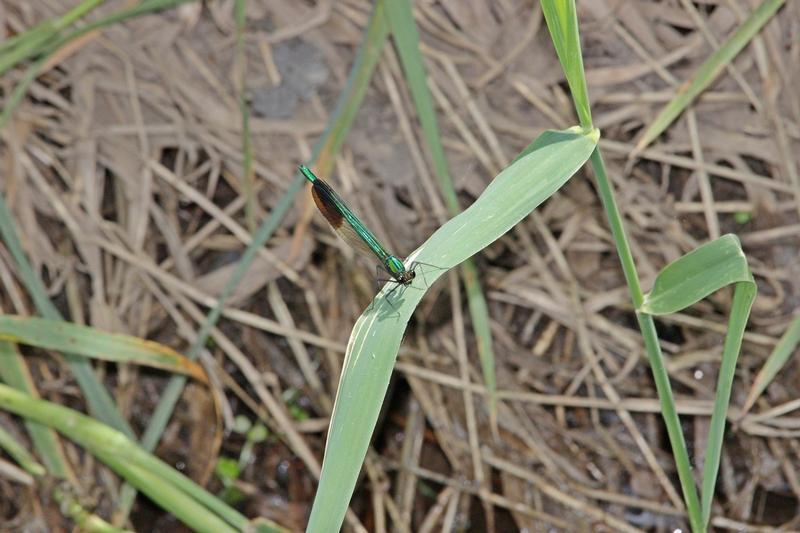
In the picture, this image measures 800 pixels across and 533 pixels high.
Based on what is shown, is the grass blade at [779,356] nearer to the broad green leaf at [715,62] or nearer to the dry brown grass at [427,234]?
the dry brown grass at [427,234]

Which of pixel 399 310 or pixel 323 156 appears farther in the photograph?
pixel 323 156

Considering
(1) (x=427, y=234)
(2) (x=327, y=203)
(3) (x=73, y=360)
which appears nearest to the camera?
(2) (x=327, y=203)

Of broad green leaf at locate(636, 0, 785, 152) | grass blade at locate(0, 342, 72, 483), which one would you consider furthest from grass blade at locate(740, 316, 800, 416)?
grass blade at locate(0, 342, 72, 483)

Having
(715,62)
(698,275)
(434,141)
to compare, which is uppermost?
(715,62)

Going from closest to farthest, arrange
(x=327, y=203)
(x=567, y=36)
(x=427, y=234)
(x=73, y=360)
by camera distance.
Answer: (x=567, y=36) → (x=327, y=203) → (x=73, y=360) → (x=427, y=234)

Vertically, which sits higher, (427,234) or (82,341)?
(427,234)

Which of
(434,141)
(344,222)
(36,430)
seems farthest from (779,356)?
(36,430)

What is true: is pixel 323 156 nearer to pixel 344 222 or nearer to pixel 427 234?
pixel 427 234

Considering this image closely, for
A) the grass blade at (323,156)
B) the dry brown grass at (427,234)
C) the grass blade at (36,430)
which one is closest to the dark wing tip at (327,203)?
the grass blade at (323,156)
